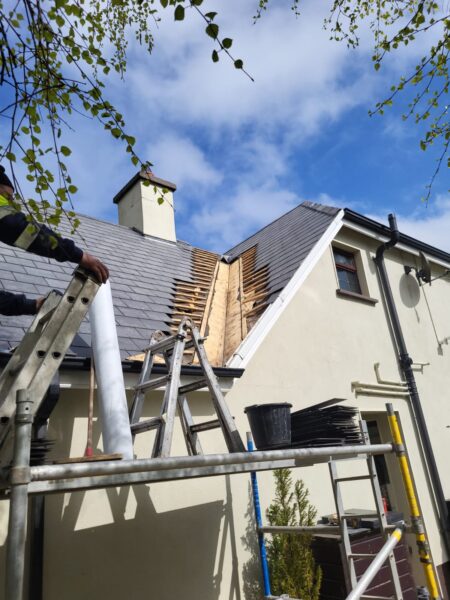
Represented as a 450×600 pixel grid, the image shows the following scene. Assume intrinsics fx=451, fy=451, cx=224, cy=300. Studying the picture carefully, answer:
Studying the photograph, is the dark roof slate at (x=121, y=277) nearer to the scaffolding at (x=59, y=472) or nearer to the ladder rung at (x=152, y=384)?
the ladder rung at (x=152, y=384)

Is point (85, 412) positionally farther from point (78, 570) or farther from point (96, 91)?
point (96, 91)

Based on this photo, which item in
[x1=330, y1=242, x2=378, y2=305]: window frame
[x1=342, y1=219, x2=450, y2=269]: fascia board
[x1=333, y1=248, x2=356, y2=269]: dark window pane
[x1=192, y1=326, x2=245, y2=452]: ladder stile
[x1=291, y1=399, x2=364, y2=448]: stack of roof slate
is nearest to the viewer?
[x1=192, y1=326, x2=245, y2=452]: ladder stile

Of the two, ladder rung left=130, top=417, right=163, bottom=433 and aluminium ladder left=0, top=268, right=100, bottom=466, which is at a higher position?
aluminium ladder left=0, top=268, right=100, bottom=466

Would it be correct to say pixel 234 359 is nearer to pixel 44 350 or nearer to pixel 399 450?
pixel 399 450

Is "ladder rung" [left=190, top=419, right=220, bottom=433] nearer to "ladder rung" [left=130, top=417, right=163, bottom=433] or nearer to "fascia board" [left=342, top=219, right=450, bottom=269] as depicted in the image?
"ladder rung" [left=130, top=417, right=163, bottom=433]

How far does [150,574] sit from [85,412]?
162 centimetres

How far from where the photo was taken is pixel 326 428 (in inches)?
160

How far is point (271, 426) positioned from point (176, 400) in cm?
89

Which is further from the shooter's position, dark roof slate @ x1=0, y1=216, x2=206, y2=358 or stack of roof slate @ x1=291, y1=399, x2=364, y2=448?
dark roof slate @ x1=0, y1=216, x2=206, y2=358

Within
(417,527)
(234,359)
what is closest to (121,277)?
(234,359)

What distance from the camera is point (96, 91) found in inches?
113

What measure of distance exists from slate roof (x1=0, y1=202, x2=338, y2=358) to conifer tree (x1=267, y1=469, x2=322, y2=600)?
235 centimetres

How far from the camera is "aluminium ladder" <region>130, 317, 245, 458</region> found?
135 inches

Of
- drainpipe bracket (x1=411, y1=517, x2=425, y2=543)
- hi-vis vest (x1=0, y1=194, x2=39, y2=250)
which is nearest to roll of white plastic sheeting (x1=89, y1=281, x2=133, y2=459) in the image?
hi-vis vest (x1=0, y1=194, x2=39, y2=250)
